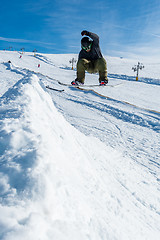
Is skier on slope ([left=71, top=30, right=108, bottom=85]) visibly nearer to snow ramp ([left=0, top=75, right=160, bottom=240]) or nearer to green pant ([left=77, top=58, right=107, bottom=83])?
green pant ([left=77, top=58, right=107, bottom=83])

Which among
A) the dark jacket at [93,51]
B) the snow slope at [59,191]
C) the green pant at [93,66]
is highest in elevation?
the dark jacket at [93,51]

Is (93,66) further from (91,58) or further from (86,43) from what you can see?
(86,43)

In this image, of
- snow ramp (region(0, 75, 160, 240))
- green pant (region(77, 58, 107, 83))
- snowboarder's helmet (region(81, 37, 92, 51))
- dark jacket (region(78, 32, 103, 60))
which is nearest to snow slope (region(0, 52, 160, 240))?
snow ramp (region(0, 75, 160, 240))

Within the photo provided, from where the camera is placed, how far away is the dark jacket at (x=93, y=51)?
15.9 ft

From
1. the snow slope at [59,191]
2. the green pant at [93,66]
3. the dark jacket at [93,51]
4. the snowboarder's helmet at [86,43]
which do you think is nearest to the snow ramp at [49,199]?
the snow slope at [59,191]

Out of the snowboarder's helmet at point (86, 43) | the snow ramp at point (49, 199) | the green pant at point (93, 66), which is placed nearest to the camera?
the snow ramp at point (49, 199)

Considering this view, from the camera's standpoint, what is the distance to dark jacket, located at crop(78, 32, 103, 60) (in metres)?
4.85

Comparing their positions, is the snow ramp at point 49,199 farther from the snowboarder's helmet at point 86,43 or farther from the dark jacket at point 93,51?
the dark jacket at point 93,51

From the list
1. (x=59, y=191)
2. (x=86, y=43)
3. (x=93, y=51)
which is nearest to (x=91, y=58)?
(x=93, y=51)

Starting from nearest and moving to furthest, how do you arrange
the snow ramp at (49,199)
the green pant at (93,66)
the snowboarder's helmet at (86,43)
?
the snow ramp at (49,199), the snowboarder's helmet at (86,43), the green pant at (93,66)

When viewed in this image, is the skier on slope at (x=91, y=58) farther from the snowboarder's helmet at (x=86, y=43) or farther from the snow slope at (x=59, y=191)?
the snow slope at (x=59, y=191)

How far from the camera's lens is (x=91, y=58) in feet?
18.1

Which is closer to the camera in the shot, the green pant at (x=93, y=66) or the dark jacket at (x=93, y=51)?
the dark jacket at (x=93, y=51)

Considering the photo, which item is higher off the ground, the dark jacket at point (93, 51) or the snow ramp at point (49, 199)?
the dark jacket at point (93, 51)
